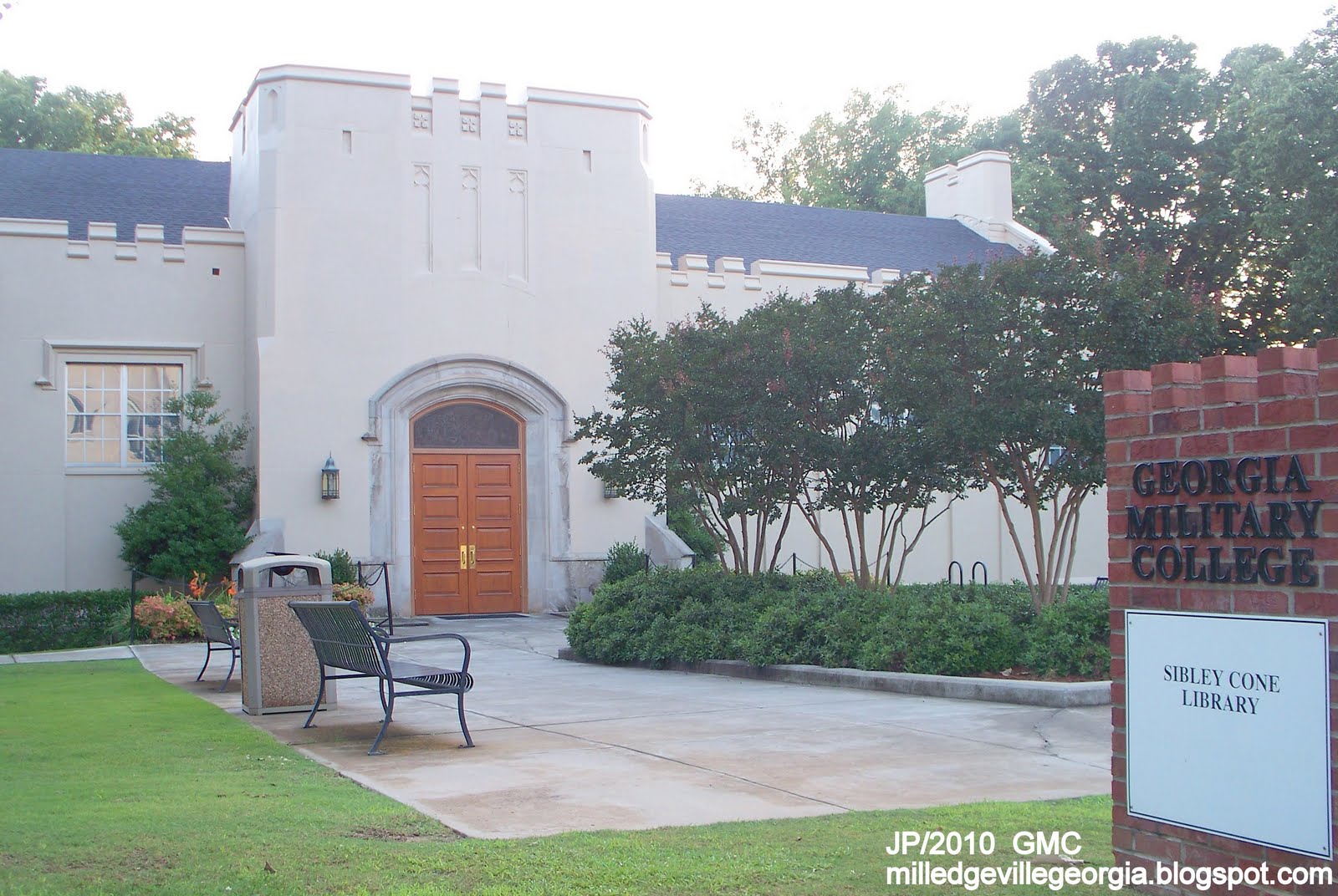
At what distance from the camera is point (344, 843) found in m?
5.38

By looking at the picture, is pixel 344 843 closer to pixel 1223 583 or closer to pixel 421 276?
pixel 1223 583

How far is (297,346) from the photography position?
2102cm

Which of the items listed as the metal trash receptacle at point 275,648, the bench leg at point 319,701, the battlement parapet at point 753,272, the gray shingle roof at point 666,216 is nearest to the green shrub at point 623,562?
the battlement parapet at point 753,272

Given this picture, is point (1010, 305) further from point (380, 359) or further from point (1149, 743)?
point (380, 359)

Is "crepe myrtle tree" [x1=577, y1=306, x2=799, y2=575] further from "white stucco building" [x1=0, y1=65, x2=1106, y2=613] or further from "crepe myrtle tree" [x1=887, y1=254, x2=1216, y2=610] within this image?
"white stucco building" [x1=0, y1=65, x2=1106, y2=613]

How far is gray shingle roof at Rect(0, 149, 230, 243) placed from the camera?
23.3 meters

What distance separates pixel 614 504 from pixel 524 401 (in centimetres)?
237

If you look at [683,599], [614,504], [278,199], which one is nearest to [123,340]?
[278,199]

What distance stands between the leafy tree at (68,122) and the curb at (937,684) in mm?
29640

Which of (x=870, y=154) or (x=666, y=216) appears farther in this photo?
(x=870, y=154)

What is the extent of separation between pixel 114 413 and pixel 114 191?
211 inches

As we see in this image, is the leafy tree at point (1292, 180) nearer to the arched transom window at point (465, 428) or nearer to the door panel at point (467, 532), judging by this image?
the arched transom window at point (465, 428)

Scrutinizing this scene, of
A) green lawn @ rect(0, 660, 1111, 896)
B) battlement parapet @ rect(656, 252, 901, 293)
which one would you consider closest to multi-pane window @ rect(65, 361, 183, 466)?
battlement parapet @ rect(656, 252, 901, 293)

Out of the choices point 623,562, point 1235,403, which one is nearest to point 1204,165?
point 623,562
